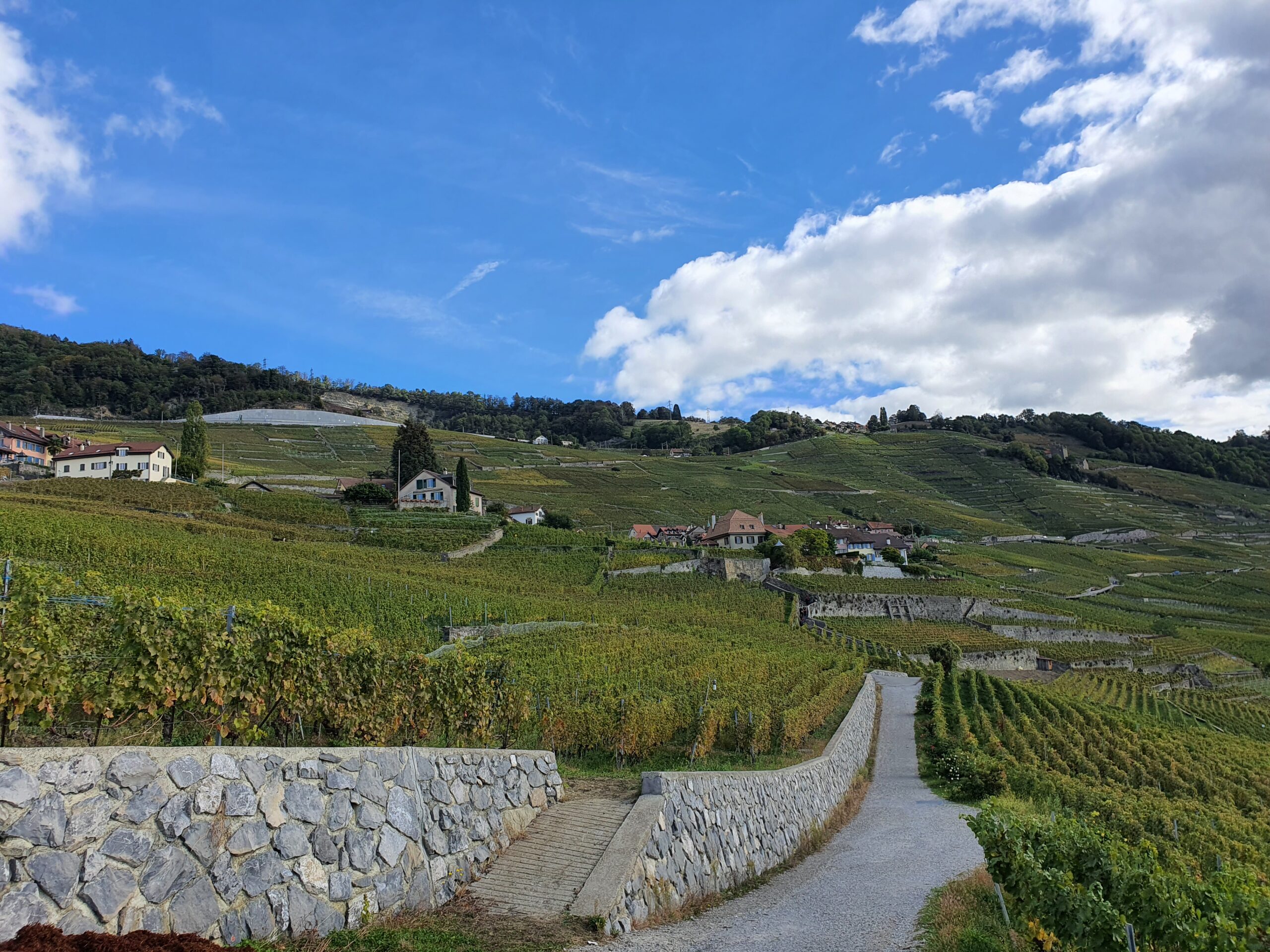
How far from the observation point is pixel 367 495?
78.6 m

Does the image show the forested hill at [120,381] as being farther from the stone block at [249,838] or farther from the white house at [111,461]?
the stone block at [249,838]

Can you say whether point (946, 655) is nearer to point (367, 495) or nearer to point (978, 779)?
point (978, 779)

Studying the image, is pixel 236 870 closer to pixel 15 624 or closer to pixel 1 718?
pixel 1 718

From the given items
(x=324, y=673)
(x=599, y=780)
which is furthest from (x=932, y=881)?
(x=324, y=673)

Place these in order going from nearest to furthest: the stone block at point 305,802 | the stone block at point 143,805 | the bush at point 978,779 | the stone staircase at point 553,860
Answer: the stone block at point 143,805, the stone block at point 305,802, the stone staircase at point 553,860, the bush at point 978,779

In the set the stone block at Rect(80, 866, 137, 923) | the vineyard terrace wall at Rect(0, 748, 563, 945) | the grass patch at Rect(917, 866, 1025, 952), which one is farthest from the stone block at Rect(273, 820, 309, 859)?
the grass patch at Rect(917, 866, 1025, 952)

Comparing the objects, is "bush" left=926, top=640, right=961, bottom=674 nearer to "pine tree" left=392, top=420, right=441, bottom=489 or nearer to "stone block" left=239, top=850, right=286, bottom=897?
"stone block" left=239, top=850, right=286, bottom=897

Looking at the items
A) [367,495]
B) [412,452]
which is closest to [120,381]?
[412,452]

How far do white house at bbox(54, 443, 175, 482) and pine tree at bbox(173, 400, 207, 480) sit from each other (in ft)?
7.10

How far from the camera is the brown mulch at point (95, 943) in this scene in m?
5.06

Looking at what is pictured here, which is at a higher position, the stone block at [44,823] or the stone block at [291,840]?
the stone block at [44,823]

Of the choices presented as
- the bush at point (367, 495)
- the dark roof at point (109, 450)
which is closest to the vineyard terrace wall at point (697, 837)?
the bush at point (367, 495)

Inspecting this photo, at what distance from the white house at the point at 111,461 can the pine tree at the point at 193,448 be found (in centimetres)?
216

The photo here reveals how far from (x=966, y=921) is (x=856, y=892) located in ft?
8.55
